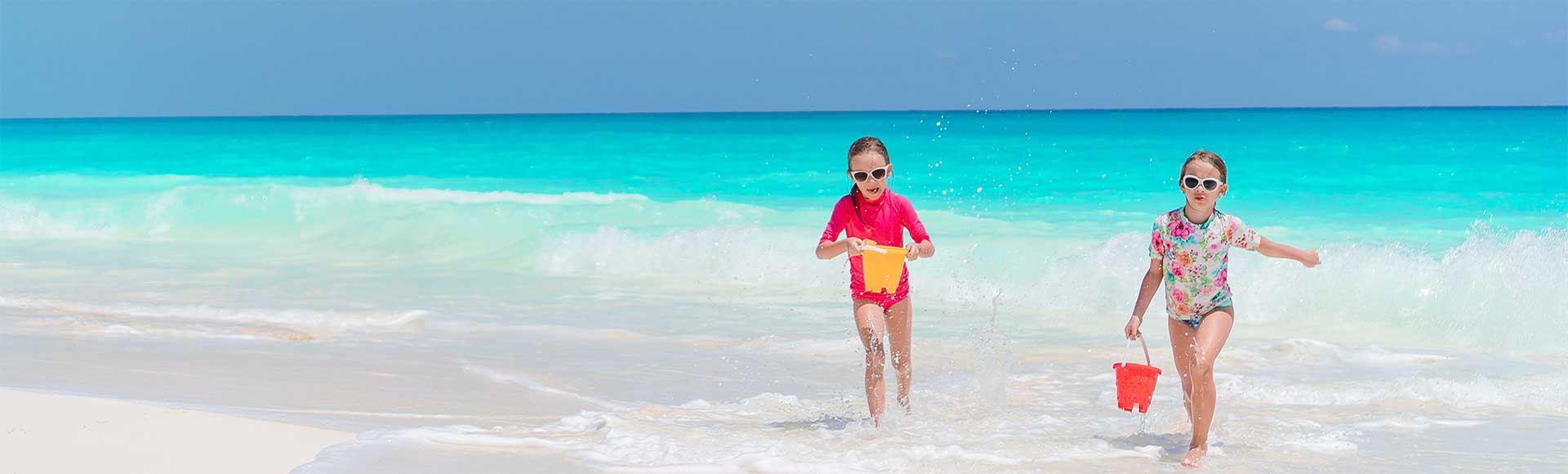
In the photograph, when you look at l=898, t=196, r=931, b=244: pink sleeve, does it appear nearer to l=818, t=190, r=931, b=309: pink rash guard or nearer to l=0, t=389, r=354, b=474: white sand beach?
l=818, t=190, r=931, b=309: pink rash guard

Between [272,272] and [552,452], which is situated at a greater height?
[272,272]

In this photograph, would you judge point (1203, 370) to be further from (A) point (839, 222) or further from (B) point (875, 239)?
(A) point (839, 222)

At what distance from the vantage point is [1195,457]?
477 cm

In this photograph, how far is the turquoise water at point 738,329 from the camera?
516cm

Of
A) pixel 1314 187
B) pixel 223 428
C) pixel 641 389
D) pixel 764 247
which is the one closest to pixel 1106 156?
pixel 1314 187

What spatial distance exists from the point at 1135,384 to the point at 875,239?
106 cm

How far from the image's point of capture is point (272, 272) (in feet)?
39.4

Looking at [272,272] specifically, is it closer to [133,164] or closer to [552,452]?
[552,452]

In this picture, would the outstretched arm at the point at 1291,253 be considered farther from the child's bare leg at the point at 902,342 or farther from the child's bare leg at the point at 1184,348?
the child's bare leg at the point at 902,342

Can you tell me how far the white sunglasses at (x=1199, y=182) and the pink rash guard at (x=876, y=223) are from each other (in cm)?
94

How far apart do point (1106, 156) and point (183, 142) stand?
35.7 metres

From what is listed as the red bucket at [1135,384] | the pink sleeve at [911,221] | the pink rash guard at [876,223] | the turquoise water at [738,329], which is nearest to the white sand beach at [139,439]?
the turquoise water at [738,329]

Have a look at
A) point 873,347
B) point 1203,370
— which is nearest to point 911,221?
point 873,347

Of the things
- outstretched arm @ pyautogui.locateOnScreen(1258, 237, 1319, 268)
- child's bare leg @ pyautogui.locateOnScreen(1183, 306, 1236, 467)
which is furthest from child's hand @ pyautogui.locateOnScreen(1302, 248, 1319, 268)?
child's bare leg @ pyautogui.locateOnScreen(1183, 306, 1236, 467)
